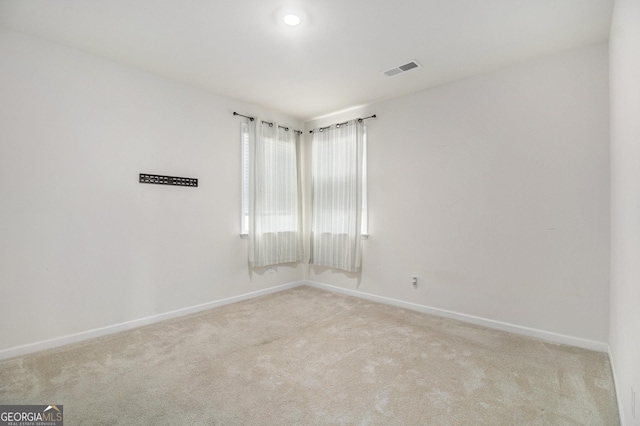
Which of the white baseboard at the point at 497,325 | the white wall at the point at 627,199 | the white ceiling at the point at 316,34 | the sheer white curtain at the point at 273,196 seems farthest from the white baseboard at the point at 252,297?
the white ceiling at the point at 316,34

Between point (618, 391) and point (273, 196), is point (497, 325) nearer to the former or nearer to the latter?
point (618, 391)

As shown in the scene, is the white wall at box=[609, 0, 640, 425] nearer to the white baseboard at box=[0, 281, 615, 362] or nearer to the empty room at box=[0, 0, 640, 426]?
the empty room at box=[0, 0, 640, 426]

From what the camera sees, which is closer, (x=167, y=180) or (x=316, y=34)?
(x=316, y=34)

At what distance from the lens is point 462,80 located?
3424mm

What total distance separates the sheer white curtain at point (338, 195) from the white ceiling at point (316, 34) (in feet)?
3.47

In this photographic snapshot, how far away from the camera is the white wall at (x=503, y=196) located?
2.70m

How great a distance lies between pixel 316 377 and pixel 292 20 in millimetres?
2754

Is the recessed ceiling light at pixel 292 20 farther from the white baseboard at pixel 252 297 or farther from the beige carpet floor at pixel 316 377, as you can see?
the white baseboard at pixel 252 297

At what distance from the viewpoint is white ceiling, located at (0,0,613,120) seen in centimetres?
223

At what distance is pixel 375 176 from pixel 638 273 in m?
2.98

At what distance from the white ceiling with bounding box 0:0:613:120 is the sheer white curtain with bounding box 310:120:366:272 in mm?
1056

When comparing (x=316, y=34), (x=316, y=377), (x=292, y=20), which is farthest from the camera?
(x=316, y=34)

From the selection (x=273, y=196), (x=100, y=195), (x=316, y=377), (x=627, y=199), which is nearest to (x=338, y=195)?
(x=273, y=196)

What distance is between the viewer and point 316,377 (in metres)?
2.21
